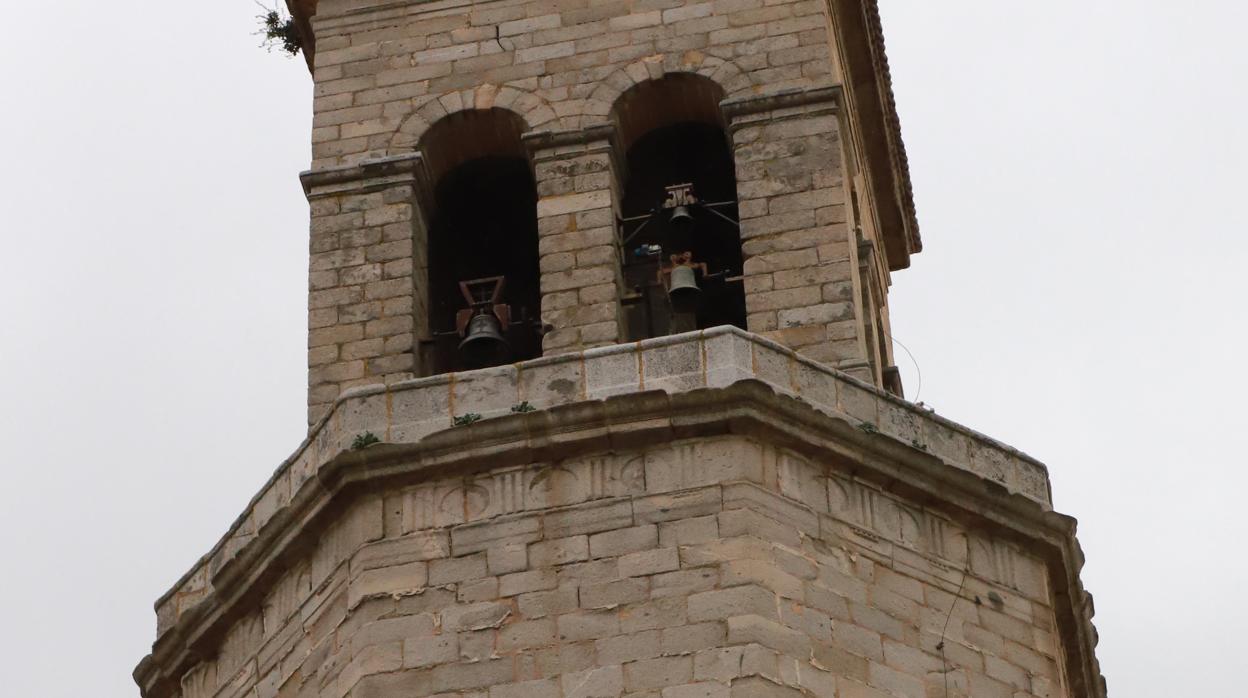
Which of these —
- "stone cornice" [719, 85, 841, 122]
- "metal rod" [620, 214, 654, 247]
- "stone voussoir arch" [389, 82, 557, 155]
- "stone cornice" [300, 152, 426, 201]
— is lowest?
"metal rod" [620, 214, 654, 247]

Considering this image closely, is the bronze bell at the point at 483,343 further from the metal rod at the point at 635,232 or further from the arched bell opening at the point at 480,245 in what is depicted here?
the metal rod at the point at 635,232

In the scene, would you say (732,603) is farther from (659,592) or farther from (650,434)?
(650,434)

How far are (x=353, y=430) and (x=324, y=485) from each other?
13.7 inches

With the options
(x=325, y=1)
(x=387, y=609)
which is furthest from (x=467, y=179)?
(x=387, y=609)

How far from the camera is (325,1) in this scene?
79.3 ft

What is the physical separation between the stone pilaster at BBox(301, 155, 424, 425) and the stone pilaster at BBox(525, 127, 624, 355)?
847 millimetres

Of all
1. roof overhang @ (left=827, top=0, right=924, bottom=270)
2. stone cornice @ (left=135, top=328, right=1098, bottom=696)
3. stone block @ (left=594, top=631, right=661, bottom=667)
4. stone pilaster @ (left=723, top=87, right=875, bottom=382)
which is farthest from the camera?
roof overhang @ (left=827, top=0, right=924, bottom=270)

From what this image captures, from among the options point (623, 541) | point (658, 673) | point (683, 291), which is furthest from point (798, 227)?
point (658, 673)

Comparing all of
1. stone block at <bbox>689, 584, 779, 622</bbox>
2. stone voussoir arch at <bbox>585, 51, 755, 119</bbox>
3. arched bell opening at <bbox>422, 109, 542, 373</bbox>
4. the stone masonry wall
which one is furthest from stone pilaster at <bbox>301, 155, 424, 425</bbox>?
stone block at <bbox>689, 584, 779, 622</bbox>

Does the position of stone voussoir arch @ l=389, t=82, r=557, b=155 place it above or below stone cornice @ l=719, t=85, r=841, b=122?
above

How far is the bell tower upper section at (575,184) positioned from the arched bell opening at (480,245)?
15 mm

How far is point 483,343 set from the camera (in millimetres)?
22328

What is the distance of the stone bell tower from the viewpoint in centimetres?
1953

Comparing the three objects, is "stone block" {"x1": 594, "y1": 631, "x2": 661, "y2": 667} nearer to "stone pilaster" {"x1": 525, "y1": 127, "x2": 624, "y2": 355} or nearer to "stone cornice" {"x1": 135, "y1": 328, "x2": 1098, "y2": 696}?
"stone cornice" {"x1": 135, "y1": 328, "x2": 1098, "y2": 696}
